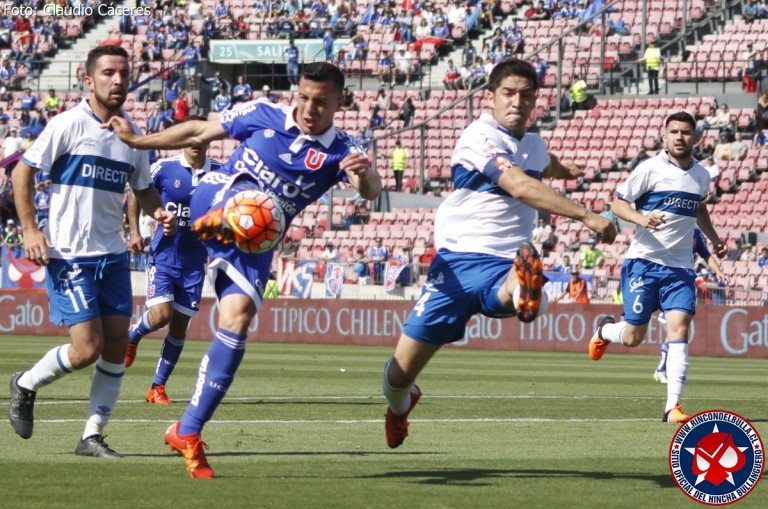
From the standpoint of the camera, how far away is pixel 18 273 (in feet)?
115

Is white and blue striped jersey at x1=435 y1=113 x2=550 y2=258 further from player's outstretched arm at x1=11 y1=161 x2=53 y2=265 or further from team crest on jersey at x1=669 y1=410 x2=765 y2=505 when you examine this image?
player's outstretched arm at x1=11 y1=161 x2=53 y2=265

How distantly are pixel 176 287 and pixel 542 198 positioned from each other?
6527mm

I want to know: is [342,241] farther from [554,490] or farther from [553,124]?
[554,490]

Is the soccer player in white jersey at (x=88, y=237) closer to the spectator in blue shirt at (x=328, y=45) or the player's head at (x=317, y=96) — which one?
the player's head at (x=317, y=96)

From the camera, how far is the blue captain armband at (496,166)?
341 inches

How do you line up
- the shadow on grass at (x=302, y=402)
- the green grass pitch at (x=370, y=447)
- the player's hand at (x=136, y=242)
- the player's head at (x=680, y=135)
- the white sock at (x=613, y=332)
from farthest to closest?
1. the shadow on grass at (x=302, y=402)
2. the white sock at (x=613, y=332)
3. the player's head at (x=680, y=135)
4. the player's hand at (x=136, y=242)
5. the green grass pitch at (x=370, y=447)

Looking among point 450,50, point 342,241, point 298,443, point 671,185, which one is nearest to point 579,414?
point 671,185

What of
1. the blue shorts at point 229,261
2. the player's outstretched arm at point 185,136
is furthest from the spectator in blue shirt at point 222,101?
the blue shorts at point 229,261

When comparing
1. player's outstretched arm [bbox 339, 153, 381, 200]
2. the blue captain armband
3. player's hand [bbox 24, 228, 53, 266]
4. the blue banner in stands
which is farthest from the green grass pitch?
the blue banner in stands

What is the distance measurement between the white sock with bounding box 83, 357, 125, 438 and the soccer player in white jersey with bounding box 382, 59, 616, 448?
179 cm

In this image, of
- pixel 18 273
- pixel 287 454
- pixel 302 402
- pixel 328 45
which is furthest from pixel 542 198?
pixel 328 45

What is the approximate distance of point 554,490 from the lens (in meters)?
7.80

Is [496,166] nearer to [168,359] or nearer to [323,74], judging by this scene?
[323,74]

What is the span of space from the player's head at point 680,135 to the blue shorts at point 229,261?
18.7ft
